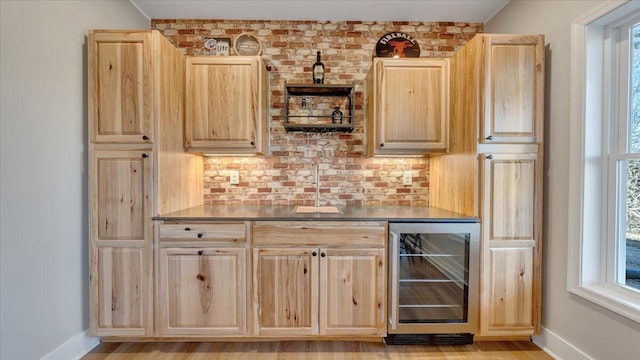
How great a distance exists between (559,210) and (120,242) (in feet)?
9.29

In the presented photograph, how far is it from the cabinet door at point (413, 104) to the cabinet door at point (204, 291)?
1.43 meters

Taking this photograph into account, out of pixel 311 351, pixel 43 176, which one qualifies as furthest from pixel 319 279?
pixel 43 176

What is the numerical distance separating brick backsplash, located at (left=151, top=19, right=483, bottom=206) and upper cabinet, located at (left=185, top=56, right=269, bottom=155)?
0.36 meters

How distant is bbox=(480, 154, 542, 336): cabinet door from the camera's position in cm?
206

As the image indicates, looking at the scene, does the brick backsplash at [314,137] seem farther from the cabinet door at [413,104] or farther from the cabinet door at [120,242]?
the cabinet door at [120,242]

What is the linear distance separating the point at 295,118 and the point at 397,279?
1.58 metres

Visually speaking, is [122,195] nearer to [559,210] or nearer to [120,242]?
[120,242]

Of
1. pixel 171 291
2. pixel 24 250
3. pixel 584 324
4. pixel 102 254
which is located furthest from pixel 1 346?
pixel 584 324

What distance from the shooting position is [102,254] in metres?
2.03

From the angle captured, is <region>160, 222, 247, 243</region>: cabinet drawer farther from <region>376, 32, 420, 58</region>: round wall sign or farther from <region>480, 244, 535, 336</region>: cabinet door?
<region>376, 32, 420, 58</region>: round wall sign

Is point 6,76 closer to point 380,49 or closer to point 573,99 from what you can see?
point 380,49

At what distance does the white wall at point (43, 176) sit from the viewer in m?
1.57

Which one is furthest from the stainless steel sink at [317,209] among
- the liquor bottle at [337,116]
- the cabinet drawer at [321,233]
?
the liquor bottle at [337,116]

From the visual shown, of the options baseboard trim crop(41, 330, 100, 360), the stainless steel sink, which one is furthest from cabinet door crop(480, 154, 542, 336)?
baseboard trim crop(41, 330, 100, 360)
